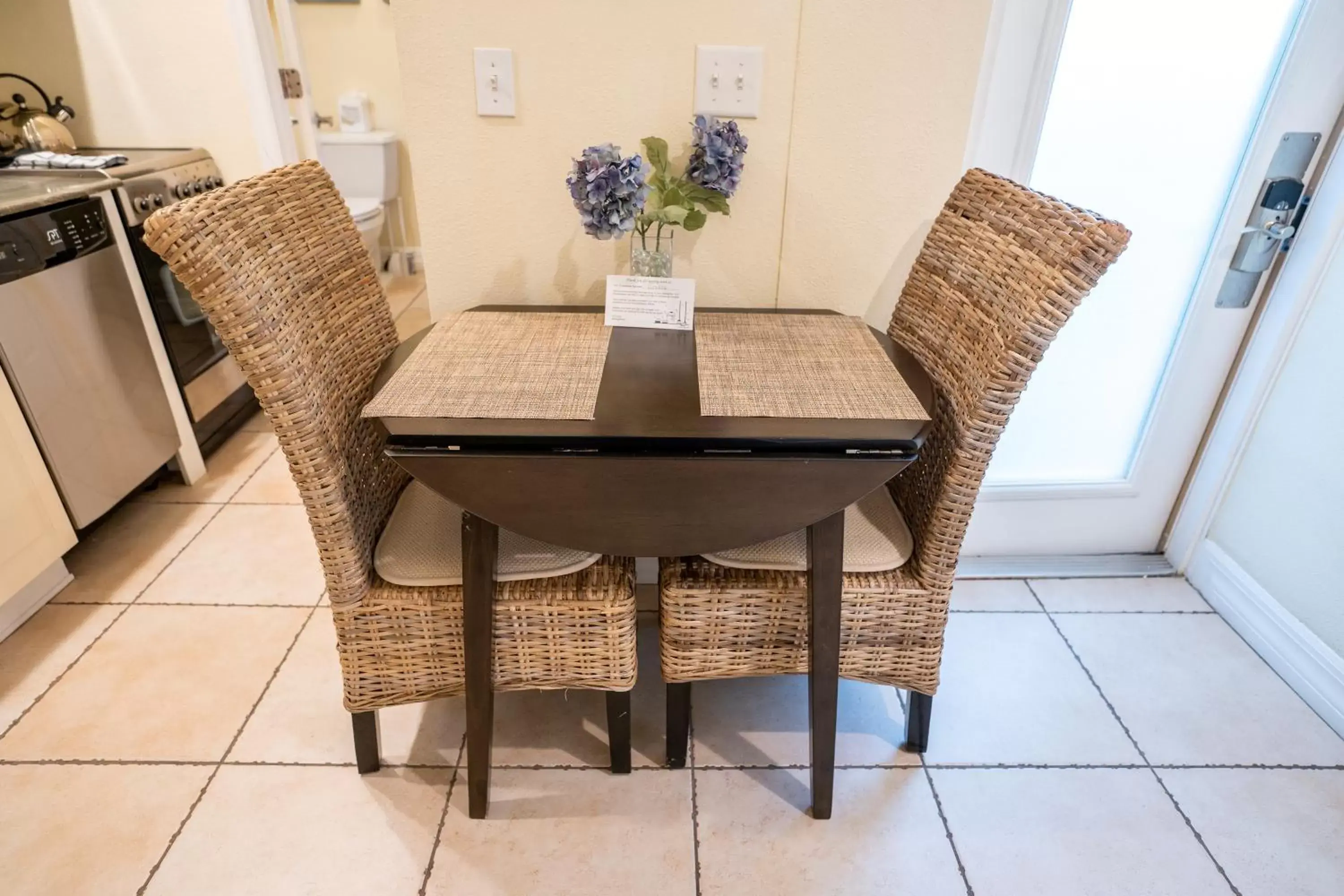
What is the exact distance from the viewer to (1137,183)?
65.9 inches

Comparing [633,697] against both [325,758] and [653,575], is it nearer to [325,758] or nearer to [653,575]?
[653,575]

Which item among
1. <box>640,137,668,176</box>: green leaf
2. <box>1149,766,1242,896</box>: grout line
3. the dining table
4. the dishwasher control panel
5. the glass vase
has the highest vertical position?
<box>640,137,668,176</box>: green leaf

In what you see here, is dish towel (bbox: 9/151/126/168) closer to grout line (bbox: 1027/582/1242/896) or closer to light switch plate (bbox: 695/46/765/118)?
light switch plate (bbox: 695/46/765/118)

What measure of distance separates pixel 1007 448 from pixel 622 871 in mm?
1370

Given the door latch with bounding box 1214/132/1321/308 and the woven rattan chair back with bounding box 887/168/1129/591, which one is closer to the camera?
the woven rattan chair back with bounding box 887/168/1129/591

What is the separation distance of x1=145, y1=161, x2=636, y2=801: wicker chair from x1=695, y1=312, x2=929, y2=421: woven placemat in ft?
1.26

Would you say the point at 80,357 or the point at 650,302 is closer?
the point at 650,302

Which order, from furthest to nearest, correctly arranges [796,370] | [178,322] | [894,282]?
[178,322] → [894,282] → [796,370]

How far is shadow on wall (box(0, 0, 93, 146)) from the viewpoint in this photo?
228 cm

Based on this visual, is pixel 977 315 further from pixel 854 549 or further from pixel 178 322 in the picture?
pixel 178 322

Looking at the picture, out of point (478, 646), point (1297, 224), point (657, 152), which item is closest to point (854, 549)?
point (478, 646)

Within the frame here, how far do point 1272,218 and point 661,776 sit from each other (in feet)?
5.81

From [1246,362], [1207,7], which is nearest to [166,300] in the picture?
[1207,7]

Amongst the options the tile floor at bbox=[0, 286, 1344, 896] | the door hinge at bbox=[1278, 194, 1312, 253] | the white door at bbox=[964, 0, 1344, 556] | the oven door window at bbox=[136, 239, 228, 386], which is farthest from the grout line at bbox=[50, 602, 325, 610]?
the door hinge at bbox=[1278, 194, 1312, 253]
